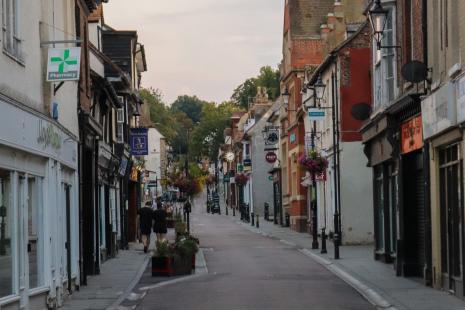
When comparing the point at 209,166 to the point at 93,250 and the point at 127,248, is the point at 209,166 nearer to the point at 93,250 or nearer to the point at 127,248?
the point at 127,248

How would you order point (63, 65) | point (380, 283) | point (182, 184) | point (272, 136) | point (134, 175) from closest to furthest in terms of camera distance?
point (63, 65), point (380, 283), point (134, 175), point (182, 184), point (272, 136)

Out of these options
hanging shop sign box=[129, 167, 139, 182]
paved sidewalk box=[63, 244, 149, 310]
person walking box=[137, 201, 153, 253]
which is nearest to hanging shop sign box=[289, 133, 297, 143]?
hanging shop sign box=[129, 167, 139, 182]

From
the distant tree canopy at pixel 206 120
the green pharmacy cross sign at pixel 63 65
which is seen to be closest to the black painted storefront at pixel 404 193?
the green pharmacy cross sign at pixel 63 65

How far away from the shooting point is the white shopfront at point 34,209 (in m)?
15.1

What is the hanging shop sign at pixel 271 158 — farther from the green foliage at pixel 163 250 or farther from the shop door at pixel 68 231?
Answer: the shop door at pixel 68 231

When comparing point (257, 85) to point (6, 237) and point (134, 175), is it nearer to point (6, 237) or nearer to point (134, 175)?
point (134, 175)

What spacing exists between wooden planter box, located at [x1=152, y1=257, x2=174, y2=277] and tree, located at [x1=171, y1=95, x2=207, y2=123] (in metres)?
163

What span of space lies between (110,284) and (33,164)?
24.3 ft

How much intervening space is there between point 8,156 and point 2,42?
5.54 ft

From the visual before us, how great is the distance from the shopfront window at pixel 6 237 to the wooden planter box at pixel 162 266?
1092 centimetres

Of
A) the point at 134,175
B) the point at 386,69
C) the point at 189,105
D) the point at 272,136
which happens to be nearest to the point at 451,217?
the point at 386,69

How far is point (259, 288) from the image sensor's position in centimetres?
2208

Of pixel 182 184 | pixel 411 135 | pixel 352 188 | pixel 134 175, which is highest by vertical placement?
pixel 411 135

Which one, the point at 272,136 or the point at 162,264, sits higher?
the point at 272,136
